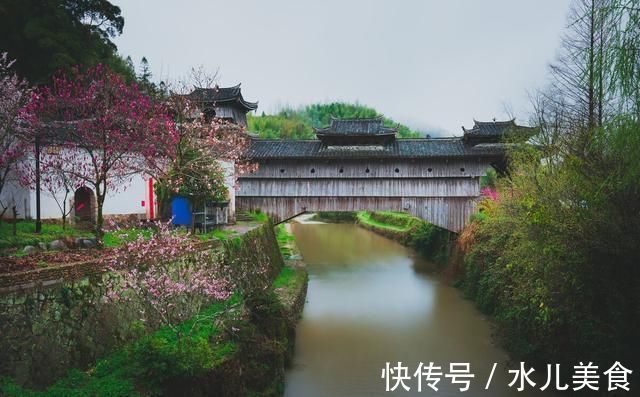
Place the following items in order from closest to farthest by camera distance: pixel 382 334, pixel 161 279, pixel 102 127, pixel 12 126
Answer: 1. pixel 161 279
2. pixel 12 126
3. pixel 102 127
4. pixel 382 334

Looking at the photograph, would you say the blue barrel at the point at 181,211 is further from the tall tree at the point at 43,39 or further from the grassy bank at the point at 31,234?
the tall tree at the point at 43,39

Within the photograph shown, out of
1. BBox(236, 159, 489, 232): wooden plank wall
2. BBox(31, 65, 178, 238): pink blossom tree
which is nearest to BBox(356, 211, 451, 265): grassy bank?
BBox(236, 159, 489, 232): wooden plank wall

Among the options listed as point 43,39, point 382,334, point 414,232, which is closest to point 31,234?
point 382,334

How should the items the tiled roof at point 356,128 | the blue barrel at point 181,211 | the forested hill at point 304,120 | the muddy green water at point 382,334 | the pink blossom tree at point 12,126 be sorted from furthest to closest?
the forested hill at point 304,120 → the tiled roof at point 356,128 → the blue barrel at point 181,211 → the muddy green water at point 382,334 → the pink blossom tree at point 12,126

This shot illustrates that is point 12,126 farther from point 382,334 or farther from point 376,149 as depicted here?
point 376,149

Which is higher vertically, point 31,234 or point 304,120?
point 304,120

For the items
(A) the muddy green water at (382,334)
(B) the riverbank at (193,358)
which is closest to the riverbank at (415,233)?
(A) the muddy green water at (382,334)

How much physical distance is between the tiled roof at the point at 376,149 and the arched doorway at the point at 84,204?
7483mm

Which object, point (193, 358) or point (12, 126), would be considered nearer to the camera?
point (193, 358)

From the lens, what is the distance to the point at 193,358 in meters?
5.99

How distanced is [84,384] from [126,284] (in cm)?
201

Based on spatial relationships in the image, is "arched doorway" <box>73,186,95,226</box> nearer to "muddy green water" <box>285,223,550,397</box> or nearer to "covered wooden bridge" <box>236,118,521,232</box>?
"covered wooden bridge" <box>236,118,521,232</box>

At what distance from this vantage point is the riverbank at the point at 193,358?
5422 mm

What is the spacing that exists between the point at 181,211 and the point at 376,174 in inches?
366
